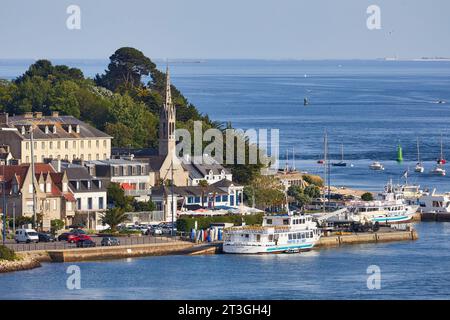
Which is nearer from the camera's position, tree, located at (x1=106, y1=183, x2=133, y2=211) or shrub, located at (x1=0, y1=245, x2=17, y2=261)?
shrub, located at (x1=0, y1=245, x2=17, y2=261)

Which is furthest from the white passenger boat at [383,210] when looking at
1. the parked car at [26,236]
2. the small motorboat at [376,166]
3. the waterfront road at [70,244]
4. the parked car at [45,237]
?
the small motorboat at [376,166]

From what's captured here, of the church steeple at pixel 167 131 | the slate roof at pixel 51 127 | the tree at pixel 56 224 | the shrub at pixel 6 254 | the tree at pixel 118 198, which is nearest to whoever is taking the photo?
the shrub at pixel 6 254

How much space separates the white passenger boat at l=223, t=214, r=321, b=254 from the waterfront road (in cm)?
245

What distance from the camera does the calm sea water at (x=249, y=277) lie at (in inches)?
2304

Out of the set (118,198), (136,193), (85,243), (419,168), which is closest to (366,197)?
(136,193)

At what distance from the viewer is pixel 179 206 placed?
3238 inches

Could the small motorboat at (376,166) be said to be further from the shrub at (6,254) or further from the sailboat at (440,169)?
the shrub at (6,254)

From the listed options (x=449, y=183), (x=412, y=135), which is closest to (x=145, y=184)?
(x=449, y=183)

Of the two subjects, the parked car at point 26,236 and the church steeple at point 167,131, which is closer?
the parked car at point 26,236

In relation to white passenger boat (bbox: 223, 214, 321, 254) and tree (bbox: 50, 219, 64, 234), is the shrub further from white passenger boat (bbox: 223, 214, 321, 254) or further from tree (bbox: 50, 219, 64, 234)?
→ white passenger boat (bbox: 223, 214, 321, 254)

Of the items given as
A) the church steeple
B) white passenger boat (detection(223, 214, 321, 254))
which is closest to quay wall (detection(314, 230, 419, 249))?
white passenger boat (detection(223, 214, 321, 254))

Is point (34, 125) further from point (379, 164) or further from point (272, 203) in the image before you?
point (379, 164)

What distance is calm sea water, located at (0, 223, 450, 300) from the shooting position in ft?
192

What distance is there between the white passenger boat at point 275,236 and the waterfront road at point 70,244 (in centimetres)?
245
